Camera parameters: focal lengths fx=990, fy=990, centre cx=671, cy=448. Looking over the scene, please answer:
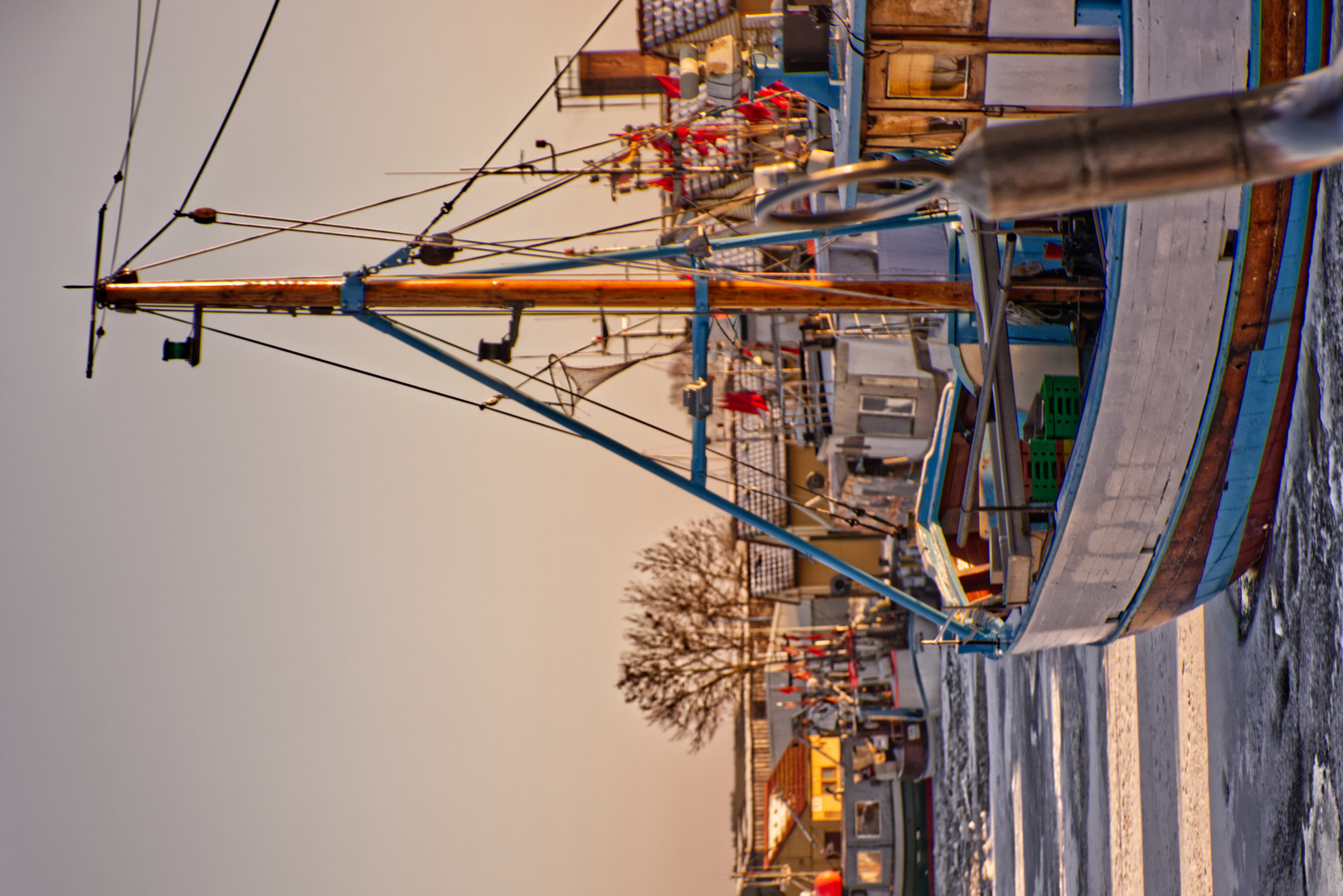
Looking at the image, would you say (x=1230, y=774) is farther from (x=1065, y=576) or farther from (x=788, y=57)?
(x=788, y=57)

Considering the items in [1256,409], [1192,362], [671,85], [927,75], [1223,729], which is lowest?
[1223,729]

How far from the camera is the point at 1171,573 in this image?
772 cm

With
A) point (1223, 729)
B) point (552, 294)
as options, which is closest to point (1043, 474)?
point (1223, 729)

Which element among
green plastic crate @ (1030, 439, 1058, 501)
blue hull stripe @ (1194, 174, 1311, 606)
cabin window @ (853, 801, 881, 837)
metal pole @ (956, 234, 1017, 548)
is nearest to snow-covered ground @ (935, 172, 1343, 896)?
blue hull stripe @ (1194, 174, 1311, 606)

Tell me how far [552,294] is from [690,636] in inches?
1001

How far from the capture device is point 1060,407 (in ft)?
28.0

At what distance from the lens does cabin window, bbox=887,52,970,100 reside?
8.13 m

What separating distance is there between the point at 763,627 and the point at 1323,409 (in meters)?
28.4

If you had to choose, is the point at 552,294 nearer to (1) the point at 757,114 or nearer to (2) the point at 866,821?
(1) the point at 757,114

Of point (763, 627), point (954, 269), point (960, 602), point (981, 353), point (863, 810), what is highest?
point (954, 269)

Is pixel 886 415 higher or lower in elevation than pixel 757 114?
lower

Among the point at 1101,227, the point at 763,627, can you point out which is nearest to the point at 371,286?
the point at 1101,227

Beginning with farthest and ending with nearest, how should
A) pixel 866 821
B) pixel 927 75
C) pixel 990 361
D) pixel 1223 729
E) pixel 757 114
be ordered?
1. pixel 866 821
2. pixel 757 114
3. pixel 927 75
4. pixel 990 361
5. pixel 1223 729

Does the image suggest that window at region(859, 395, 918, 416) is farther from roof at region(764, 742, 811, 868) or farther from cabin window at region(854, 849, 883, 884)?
roof at region(764, 742, 811, 868)
